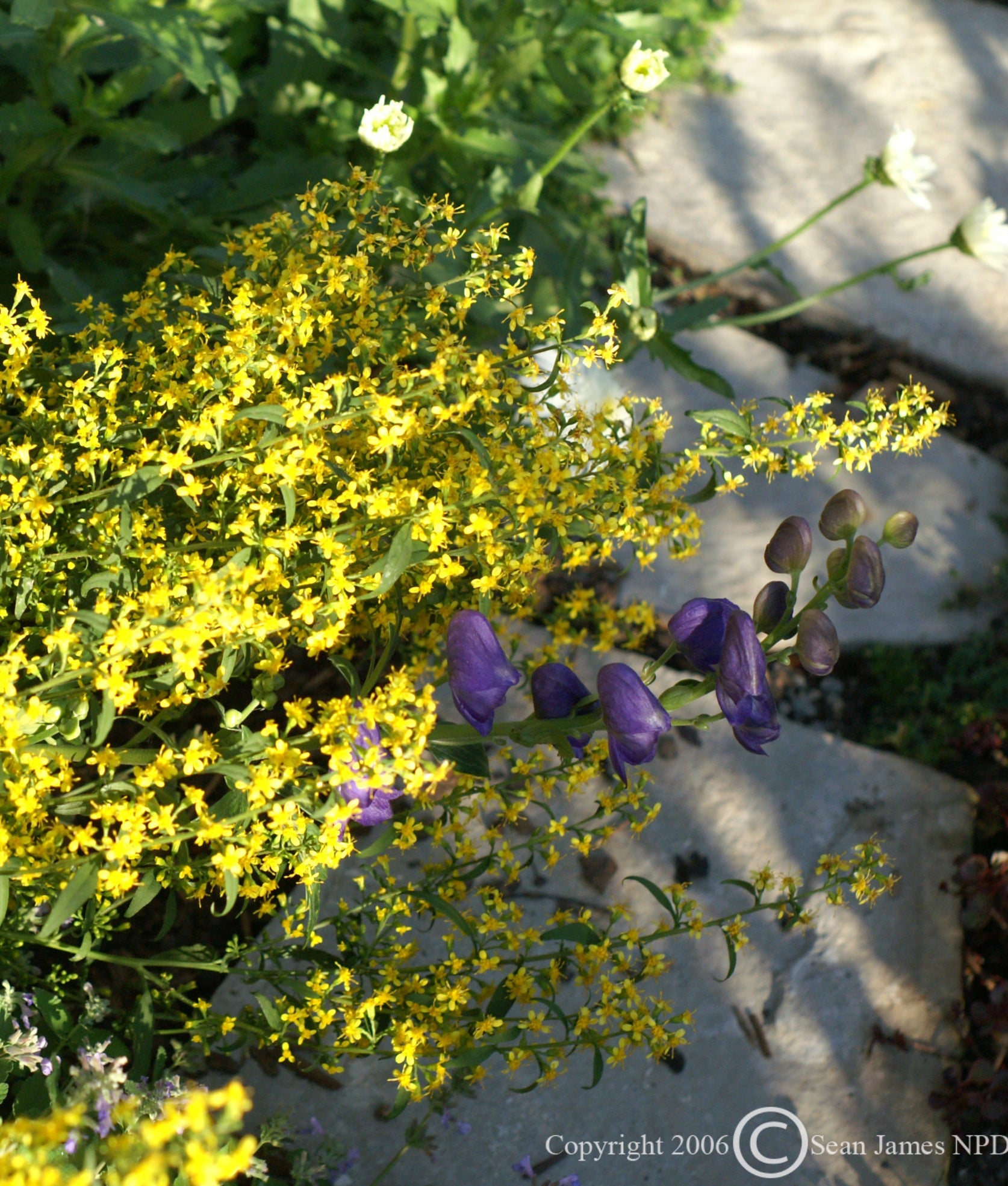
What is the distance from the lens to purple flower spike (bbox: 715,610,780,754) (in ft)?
4.43

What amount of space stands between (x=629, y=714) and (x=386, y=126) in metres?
1.06

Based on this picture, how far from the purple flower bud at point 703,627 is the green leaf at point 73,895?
0.82 meters

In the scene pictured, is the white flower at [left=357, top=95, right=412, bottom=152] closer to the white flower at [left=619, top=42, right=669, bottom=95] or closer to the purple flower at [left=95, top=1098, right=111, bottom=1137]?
the white flower at [left=619, top=42, right=669, bottom=95]

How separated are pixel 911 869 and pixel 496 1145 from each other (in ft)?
3.56

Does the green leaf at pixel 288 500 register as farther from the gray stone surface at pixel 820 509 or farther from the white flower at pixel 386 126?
the gray stone surface at pixel 820 509

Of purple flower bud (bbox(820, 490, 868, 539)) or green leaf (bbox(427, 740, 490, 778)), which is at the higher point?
purple flower bud (bbox(820, 490, 868, 539))

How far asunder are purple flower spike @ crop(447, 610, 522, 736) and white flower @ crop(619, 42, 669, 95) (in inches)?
43.3

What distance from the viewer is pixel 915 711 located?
2686mm

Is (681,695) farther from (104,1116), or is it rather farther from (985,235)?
(985,235)

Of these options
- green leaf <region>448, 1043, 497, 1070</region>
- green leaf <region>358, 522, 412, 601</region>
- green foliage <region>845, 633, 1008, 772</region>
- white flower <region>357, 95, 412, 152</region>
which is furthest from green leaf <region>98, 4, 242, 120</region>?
green foliage <region>845, 633, 1008, 772</region>

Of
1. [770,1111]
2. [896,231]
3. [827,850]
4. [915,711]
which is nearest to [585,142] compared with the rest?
[896,231]

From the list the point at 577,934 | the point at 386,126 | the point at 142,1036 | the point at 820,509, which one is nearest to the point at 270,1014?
the point at 142,1036

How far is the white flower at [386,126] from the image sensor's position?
175 centimetres

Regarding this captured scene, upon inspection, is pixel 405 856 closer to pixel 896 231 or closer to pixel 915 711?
pixel 915 711
